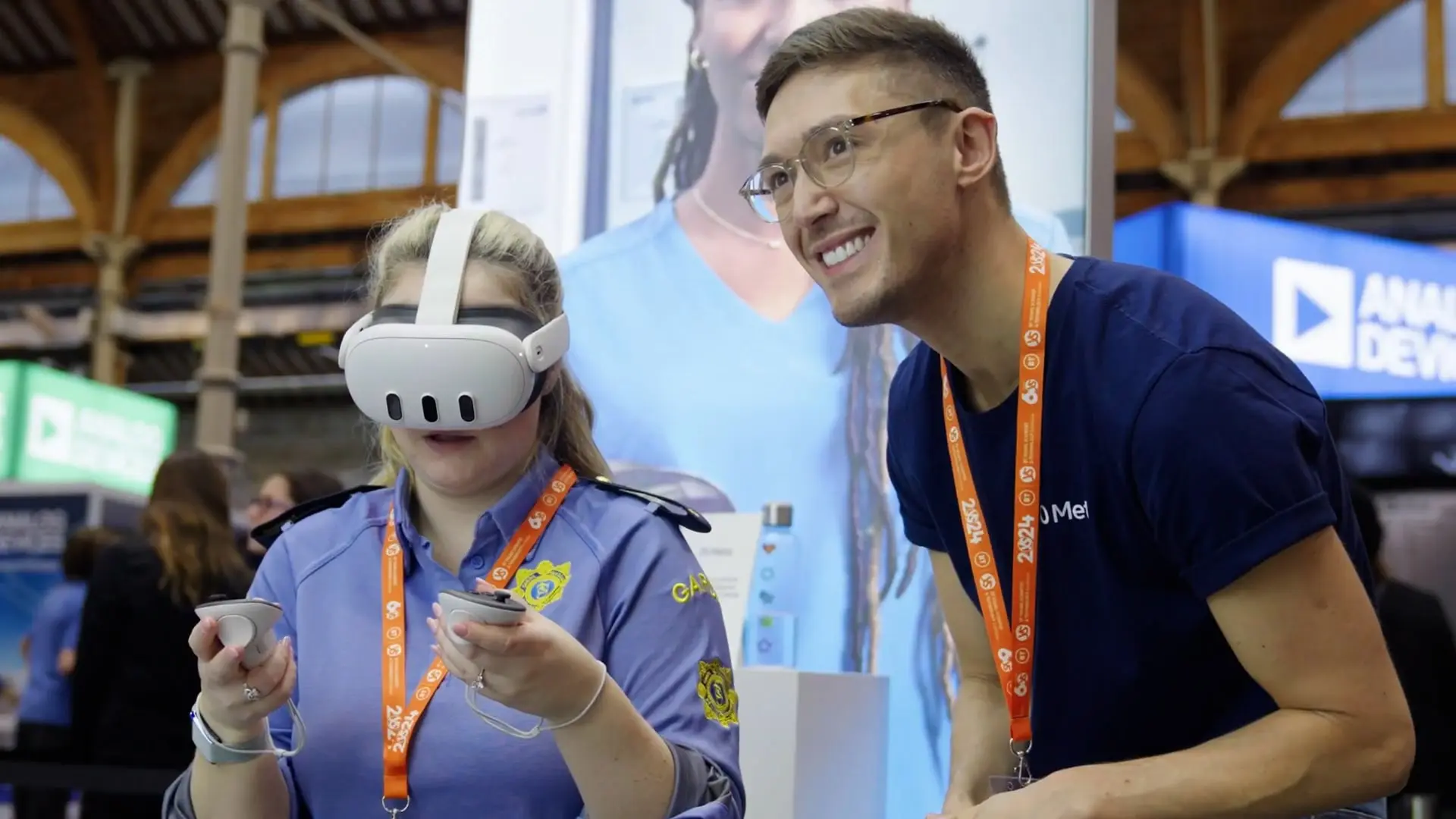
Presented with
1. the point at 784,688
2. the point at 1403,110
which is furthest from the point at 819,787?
Result: the point at 1403,110

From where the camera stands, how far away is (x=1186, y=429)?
114 centimetres

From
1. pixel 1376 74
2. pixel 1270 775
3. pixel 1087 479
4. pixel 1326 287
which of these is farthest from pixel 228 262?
pixel 1270 775

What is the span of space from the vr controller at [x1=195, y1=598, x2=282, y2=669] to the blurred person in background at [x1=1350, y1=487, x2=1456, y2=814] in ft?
8.85

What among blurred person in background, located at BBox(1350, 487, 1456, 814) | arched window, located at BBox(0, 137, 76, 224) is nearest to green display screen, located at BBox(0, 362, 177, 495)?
blurred person in background, located at BBox(1350, 487, 1456, 814)

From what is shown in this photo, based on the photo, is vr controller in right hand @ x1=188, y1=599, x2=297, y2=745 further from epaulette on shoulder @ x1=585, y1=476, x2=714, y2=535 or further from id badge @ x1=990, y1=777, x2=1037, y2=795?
id badge @ x1=990, y1=777, x2=1037, y2=795

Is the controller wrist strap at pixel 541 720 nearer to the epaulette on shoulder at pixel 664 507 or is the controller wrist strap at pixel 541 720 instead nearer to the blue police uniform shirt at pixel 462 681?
the blue police uniform shirt at pixel 462 681

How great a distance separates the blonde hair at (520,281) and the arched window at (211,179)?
49.6 feet

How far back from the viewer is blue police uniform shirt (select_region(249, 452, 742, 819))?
1374mm

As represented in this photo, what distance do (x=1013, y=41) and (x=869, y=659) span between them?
1315mm

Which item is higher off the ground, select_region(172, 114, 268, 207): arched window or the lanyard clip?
select_region(172, 114, 268, 207): arched window

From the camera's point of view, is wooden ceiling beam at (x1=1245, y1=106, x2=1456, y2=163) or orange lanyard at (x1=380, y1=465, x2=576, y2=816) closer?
orange lanyard at (x1=380, y1=465, x2=576, y2=816)

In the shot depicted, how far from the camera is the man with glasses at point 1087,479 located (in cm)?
111

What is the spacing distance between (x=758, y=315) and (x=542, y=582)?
5.56 ft

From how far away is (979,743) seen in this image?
1.51 metres
